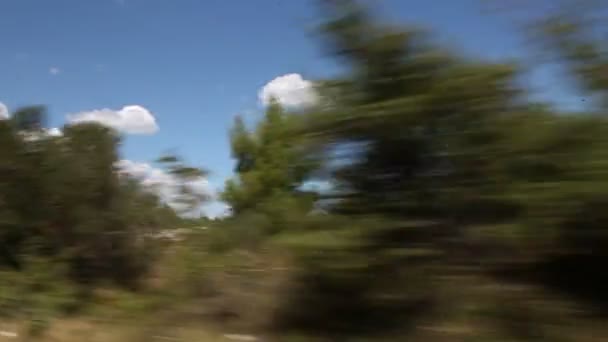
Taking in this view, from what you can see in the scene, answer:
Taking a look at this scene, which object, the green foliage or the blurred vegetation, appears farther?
the green foliage

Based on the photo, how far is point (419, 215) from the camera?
8938 millimetres

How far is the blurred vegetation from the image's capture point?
26.6 ft

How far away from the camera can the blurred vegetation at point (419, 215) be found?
26.6 ft

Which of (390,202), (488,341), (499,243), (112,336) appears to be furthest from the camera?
(112,336)

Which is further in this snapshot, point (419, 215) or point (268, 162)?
point (268, 162)

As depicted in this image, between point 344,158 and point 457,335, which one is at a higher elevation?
point 344,158

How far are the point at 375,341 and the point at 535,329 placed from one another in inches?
66.2

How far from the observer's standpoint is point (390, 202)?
919cm

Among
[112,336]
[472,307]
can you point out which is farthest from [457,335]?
[112,336]

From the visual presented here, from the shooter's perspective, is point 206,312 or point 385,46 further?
point 206,312

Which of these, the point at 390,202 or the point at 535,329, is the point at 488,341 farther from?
the point at 390,202

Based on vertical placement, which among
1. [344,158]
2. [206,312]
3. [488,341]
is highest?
[344,158]

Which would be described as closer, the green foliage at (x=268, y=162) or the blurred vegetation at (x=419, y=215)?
the blurred vegetation at (x=419, y=215)

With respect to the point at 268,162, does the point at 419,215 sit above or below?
below
